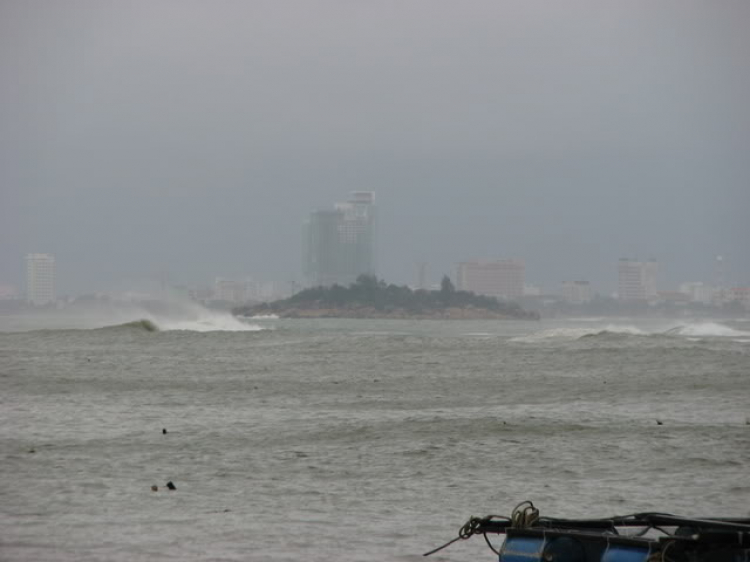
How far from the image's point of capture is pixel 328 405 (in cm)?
2312

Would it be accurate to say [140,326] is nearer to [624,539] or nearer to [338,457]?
[338,457]

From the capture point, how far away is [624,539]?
710cm

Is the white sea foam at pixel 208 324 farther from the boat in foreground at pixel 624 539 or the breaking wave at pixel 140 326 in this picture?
the boat in foreground at pixel 624 539

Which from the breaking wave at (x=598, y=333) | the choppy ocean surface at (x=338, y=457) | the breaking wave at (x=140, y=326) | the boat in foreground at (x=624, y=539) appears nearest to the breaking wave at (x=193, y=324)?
the breaking wave at (x=140, y=326)

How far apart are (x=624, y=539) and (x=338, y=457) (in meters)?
8.37

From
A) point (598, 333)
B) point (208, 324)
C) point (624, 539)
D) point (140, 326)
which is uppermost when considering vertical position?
point (624, 539)

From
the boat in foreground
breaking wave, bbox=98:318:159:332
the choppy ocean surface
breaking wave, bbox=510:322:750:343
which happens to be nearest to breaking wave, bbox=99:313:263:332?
breaking wave, bbox=98:318:159:332

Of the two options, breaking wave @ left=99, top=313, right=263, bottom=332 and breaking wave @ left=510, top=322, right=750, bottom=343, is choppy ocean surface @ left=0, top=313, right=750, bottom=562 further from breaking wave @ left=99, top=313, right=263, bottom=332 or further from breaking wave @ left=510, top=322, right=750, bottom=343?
breaking wave @ left=99, top=313, right=263, bottom=332

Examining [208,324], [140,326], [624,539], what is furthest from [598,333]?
[624,539]

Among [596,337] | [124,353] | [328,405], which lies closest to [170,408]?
[328,405]

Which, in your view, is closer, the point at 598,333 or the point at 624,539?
the point at 624,539

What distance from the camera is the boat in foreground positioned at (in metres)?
6.77

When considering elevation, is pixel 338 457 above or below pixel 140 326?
below

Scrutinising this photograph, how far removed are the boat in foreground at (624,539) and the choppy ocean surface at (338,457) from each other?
189 cm
